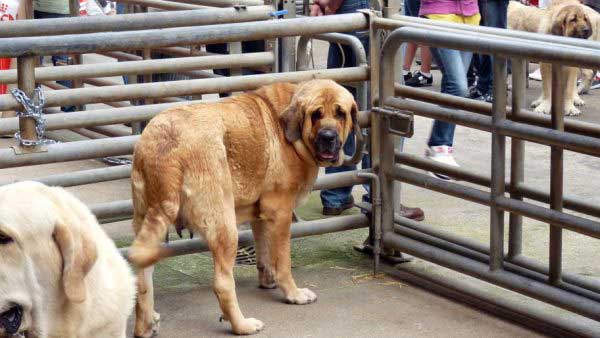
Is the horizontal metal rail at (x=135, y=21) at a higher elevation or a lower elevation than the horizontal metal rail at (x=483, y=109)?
higher

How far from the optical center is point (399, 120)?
5.92 meters

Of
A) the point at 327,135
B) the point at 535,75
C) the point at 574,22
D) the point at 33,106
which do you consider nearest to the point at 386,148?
the point at 327,135

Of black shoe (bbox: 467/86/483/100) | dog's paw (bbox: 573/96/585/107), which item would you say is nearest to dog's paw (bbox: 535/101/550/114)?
dog's paw (bbox: 573/96/585/107)

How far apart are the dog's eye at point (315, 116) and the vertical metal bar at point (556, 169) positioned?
1162 millimetres

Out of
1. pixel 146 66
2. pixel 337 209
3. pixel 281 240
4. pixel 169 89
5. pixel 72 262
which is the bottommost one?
pixel 337 209

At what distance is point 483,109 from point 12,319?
3135mm

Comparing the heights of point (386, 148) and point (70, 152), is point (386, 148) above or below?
below

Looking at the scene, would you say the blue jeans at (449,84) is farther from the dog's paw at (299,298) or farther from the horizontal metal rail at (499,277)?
the dog's paw at (299,298)

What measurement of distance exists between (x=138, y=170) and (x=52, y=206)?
1674mm

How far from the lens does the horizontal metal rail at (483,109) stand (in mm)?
5145

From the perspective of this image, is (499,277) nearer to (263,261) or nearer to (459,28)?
(263,261)

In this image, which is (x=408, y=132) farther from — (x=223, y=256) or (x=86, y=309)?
(x=86, y=309)

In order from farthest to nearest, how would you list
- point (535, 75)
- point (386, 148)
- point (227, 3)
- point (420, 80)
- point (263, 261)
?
point (535, 75), point (420, 80), point (227, 3), point (386, 148), point (263, 261)

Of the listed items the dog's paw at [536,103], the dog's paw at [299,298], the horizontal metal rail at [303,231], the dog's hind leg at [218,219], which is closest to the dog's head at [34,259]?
the dog's hind leg at [218,219]
